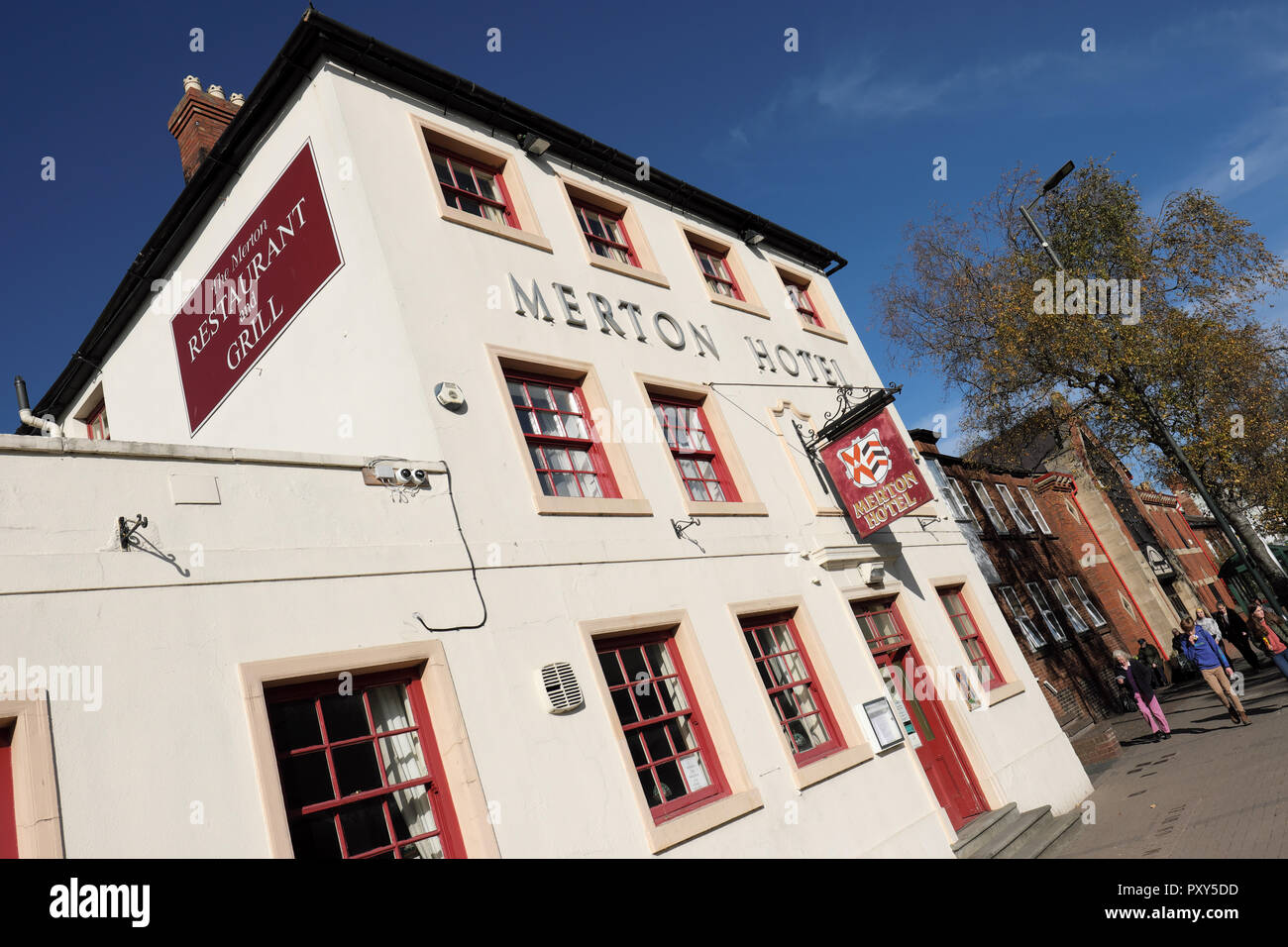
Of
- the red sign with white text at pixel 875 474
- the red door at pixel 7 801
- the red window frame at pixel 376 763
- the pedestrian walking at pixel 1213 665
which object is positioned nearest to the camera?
the red door at pixel 7 801

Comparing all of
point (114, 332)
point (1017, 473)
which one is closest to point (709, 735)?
point (114, 332)

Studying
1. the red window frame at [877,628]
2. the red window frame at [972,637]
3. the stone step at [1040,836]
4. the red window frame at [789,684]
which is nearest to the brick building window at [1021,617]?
the red window frame at [972,637]

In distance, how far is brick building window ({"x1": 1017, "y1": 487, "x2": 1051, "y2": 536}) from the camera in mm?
26953

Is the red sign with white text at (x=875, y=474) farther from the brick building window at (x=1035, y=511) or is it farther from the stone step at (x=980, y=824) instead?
the brick building window at (x=1035, y=511)

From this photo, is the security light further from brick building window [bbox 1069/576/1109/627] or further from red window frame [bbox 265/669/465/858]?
brick building window [bbox 1069/576/1109/627]

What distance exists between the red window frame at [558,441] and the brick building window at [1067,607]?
66.5ft

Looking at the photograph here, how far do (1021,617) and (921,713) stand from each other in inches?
482

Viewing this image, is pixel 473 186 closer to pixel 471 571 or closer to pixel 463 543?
pixel 463 543

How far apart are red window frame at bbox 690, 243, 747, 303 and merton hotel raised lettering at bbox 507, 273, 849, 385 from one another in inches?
53.0

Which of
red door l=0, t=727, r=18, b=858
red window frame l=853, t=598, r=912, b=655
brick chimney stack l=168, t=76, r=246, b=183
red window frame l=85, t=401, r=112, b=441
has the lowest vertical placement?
red window frame l=853, t=598, r=912, b=655

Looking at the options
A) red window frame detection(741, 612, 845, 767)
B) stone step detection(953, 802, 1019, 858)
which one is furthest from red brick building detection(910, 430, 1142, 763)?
red window frame detection(741, 612, 845, 767)

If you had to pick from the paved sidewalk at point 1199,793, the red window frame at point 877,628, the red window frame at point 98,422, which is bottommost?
the paved sidewalk at point 1199,793

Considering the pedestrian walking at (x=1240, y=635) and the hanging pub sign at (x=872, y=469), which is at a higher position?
the hanging pub sign at (x=872, y=469)

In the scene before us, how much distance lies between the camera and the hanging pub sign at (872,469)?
10266mm
